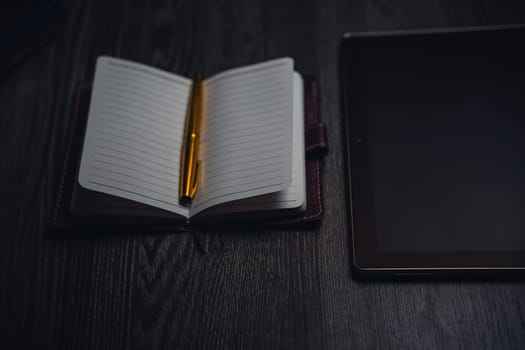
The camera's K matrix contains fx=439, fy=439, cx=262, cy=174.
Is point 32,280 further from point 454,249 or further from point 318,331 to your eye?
point 454,249

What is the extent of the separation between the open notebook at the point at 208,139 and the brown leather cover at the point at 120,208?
0.05ft

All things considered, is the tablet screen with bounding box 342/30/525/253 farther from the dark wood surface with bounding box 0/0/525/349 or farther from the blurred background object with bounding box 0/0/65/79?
the blurred background object with bounding box 0/0/65/79

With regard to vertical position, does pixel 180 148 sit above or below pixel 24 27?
below

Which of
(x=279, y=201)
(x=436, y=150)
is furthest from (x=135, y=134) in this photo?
(x=436, y=150)

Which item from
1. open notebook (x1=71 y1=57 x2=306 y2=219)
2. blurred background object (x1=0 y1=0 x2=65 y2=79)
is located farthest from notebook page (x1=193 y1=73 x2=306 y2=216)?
blurred background object (x1=0 y1=0 x2=65 y2=79)

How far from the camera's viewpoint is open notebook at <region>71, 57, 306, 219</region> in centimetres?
62

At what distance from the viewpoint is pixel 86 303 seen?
2.05 feet

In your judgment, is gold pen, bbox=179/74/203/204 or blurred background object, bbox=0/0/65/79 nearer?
gold pen, bbox=179/74/203/204

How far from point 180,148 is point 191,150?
0.03m

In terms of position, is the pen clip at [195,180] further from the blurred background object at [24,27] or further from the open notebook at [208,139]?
the blurred background object at [24,27]

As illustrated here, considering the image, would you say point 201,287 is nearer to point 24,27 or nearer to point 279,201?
point 279,201

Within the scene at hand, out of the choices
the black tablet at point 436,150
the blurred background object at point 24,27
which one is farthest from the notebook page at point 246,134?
the blurred background object at point 24,27

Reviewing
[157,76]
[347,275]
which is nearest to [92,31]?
[157,76]

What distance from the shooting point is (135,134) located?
0.67 m
